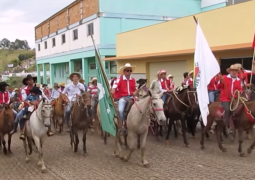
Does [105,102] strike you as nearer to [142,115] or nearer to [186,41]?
[142,115]

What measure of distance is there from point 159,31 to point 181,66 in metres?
3.26

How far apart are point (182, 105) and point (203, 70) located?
6.20 ft

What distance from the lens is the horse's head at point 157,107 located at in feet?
22.8

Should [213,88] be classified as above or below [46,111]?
above

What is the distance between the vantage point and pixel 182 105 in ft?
31.6

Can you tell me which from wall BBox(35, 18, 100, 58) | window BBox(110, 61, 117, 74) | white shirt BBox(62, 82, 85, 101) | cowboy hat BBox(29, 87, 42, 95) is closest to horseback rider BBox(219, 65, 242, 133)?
white shirt BBox(62, 82, 85, 101)

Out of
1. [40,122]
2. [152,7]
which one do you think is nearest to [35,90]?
[40,122]

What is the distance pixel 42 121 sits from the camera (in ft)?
25.2

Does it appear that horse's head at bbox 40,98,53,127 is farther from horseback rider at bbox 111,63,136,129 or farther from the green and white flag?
horseback rider at bbox 111,63,136,129

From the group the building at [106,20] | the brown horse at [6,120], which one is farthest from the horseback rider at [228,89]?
the building at [106,20]

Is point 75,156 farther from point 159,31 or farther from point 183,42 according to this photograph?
point 159,31

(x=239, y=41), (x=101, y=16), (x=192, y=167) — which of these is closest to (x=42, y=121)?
(x=192, y=167)

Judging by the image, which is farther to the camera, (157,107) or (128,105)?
(128,105)

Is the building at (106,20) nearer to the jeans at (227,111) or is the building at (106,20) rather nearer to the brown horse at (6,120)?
the brown horse at (6,120)
